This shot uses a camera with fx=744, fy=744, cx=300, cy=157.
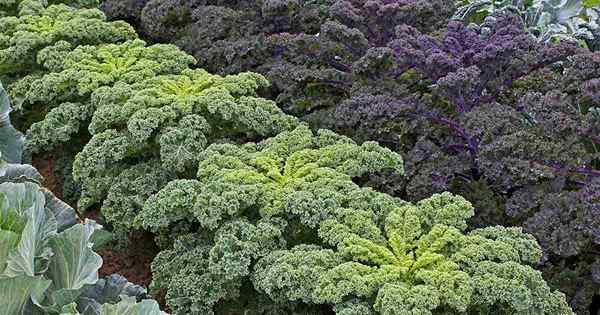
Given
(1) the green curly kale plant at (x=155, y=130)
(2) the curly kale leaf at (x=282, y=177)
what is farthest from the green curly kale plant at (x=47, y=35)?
(2) the curly kale leaf at (x=282, y=177)

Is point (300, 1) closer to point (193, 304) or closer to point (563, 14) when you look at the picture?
point (563, 14)

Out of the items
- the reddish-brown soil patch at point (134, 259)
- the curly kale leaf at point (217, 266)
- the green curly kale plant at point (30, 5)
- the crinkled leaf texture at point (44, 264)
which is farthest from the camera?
the green curly kale plant at point (30, 5)

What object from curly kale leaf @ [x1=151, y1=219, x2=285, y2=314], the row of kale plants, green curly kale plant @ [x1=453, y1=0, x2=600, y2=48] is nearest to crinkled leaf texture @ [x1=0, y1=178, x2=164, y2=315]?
the row of kale plants

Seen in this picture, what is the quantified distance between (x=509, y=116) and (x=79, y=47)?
289cm

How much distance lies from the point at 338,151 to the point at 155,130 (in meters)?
1.05

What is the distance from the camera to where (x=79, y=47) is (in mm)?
5031

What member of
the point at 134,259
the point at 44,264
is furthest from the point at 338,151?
the point at 44,264

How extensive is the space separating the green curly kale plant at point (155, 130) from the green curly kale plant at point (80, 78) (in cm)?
17

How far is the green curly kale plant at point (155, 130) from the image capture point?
3.94 metres

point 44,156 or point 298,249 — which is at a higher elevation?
point 298,249

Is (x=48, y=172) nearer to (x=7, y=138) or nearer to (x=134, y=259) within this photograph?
(x=7, y=138)

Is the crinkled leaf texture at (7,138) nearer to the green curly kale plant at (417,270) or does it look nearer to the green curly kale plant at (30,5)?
the green curly kale plant at (30,5)

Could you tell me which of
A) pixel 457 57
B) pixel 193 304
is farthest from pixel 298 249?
pixel 457 57

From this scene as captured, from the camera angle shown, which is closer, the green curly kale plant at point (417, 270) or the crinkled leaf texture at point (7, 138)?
the green curly kale plant at point (417, 270)
